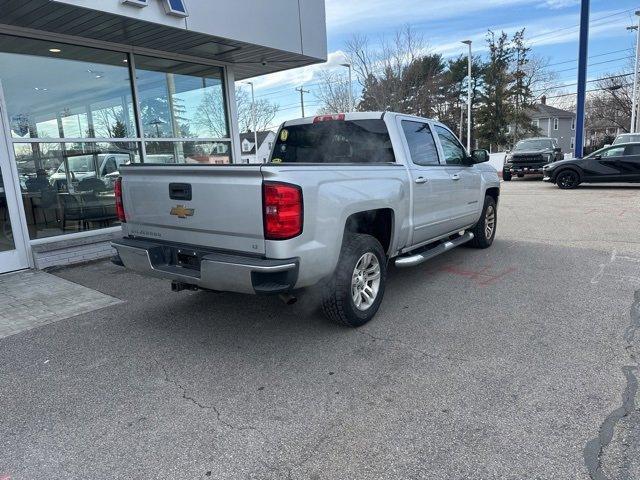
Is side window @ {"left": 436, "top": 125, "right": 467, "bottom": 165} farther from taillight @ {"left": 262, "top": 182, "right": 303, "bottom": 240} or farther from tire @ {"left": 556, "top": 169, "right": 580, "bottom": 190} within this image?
tire @ {"left": 556, "top": 169, "right": 580, "bottom": 190}

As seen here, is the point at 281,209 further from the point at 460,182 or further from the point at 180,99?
the point at 180,99

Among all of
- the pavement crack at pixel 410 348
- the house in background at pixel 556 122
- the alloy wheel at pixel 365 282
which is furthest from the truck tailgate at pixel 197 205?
the house in background at pixel 556 122

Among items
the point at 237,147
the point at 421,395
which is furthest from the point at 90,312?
the point at 237,147

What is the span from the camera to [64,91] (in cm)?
734

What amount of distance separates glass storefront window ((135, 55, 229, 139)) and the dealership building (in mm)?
22

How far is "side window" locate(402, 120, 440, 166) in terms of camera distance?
17.0ft

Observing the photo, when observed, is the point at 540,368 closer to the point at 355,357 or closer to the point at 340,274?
the point at 355,357

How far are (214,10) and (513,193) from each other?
488 inches

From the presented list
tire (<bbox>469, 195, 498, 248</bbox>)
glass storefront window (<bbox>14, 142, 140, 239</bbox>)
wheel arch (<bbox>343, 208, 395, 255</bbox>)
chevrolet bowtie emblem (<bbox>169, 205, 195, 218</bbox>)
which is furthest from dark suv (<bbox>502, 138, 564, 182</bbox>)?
chevrolet bowtie emblem (<bbox>169, 205, 195, 218</bbox>)

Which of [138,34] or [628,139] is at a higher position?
[138,34]

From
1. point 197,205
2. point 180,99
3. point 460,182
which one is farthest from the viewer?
point 180,99

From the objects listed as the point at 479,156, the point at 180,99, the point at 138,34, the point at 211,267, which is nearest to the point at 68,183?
the point at 138,34

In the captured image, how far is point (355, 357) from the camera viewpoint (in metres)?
3.70

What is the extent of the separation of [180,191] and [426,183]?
8.89 ft
